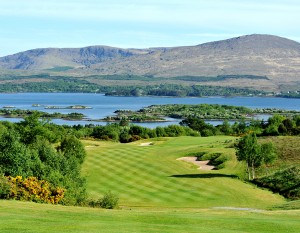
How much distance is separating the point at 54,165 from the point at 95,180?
14974 mm

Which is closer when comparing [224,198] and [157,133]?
[224,198]

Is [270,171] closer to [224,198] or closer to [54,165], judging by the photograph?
[224,198]

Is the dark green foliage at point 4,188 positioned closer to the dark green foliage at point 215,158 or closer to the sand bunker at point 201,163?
the sand bunker at point 201,163

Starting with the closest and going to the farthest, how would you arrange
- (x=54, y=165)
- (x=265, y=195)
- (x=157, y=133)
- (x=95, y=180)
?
(x=54, y=165), (x=265, y=195), (x=95, y=180), (x=157, y=133)

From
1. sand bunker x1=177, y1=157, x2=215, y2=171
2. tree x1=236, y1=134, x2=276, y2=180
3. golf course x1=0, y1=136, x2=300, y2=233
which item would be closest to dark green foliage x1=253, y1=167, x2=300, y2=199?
golf course x1=0, y1=136, x2=300, y2=233

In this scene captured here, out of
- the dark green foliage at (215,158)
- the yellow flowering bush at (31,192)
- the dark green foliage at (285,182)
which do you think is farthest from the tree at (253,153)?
the yellow flowering bush at (31,192)

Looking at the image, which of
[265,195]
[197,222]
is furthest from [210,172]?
[197,222]

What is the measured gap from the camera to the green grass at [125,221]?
2331 cm

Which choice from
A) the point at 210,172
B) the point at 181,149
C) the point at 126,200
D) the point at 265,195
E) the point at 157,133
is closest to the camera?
the point at 126,200

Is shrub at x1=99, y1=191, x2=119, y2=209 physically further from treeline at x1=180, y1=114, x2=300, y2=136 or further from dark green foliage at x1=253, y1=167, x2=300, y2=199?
treeline at x1=180, y1=114, x2=300, y2=136

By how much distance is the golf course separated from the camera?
82.6ft

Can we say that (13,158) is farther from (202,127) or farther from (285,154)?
(202,127)

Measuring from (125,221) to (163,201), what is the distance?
23.4 meters

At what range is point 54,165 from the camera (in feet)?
151
